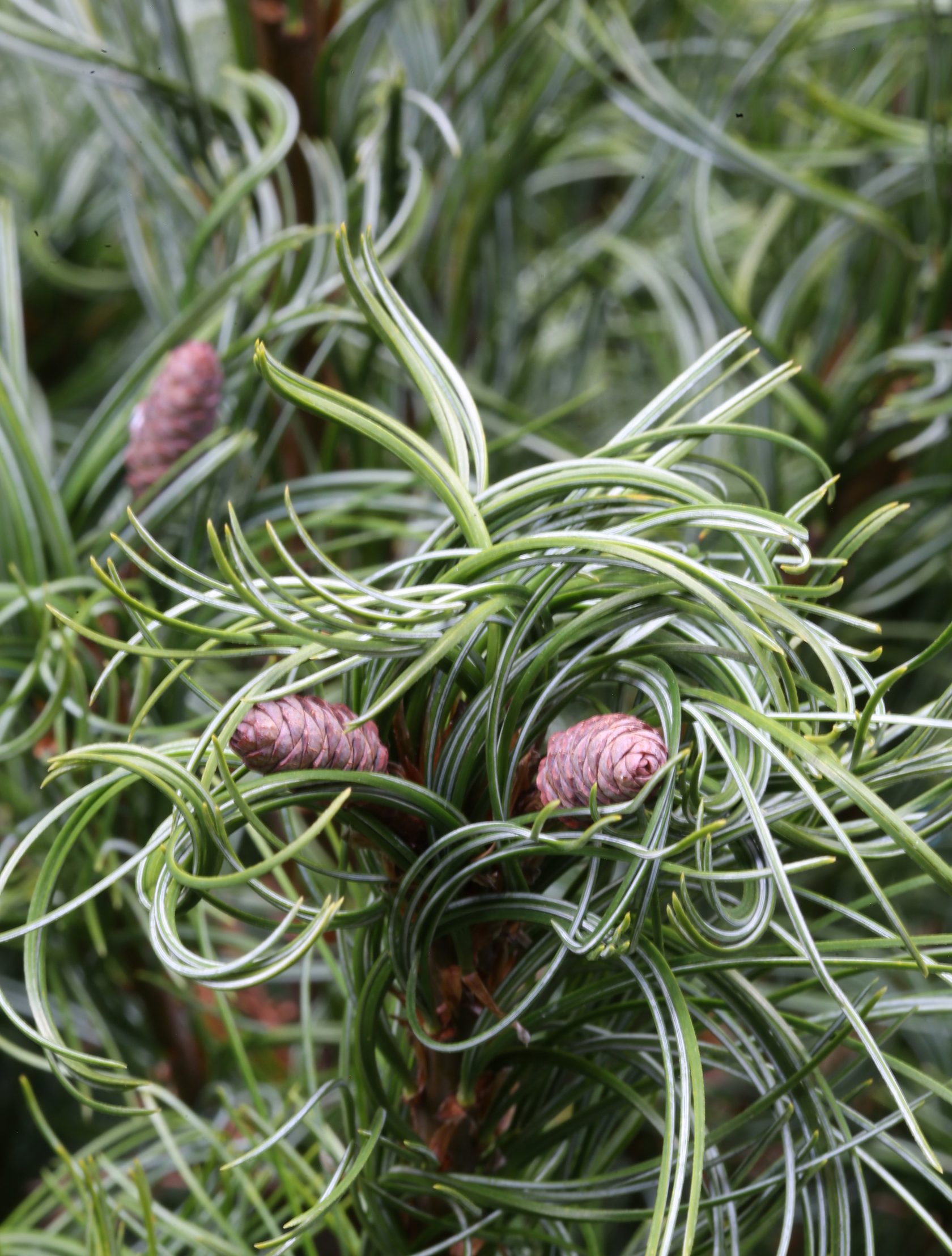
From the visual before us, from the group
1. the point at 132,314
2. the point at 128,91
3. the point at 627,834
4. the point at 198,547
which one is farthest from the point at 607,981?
the point at 132,314

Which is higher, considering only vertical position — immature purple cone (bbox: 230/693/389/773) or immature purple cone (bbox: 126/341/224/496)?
immature purple cone (bbox: 126/341/224/496)

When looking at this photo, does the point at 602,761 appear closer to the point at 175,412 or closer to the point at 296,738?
the point at 296,738

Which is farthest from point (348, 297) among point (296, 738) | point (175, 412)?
point (296, 738)

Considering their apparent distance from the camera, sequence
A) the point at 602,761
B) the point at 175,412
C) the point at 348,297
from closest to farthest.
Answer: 1. the point at 602,761
2. the point at 175,412
3. the point at 348,297

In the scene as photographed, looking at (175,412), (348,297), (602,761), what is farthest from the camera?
(348,297)

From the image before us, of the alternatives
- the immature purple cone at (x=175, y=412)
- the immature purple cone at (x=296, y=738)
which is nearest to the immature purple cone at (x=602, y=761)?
the immature purple cone at (x=296, y=738)

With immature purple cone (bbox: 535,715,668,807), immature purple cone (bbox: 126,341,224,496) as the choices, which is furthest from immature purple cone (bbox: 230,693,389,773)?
immature purple cone (bbox: 126,341,224,496)

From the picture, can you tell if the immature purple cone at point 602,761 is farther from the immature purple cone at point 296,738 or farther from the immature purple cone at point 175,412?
the immature purple cone at point 175,412

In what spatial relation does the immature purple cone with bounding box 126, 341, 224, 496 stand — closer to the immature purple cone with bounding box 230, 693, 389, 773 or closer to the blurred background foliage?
the blurred background foliage
